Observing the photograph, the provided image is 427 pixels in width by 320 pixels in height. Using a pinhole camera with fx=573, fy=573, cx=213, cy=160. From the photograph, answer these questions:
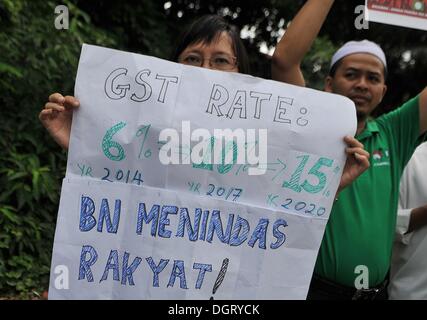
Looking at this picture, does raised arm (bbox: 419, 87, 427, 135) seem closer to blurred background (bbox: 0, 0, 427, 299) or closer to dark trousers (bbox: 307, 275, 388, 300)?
dark trousers (bbox: 307, 275, 388, 300)

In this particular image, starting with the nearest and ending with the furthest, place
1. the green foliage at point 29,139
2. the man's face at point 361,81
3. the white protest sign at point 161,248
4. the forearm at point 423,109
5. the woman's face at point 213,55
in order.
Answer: the white protest sign at point 161,248
the woman's face at point 213,55
the forearm at point 423,109
the man's face at point 361,81
the green foliage at point 29,139

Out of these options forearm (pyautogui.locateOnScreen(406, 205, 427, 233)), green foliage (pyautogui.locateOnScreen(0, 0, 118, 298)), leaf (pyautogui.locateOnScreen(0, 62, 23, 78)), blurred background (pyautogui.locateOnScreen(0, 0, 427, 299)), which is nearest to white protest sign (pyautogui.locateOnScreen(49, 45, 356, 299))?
forearm (pyautogui.locateOnScreen(406, 205, 427, 233))

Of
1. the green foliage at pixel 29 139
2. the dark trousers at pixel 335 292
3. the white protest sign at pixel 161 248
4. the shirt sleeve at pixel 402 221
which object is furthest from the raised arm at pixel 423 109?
the green foliage at pixel 29 139

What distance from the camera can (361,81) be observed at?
243cm

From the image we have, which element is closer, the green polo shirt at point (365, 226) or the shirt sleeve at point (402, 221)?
the green polo shirt at point (365, 226)

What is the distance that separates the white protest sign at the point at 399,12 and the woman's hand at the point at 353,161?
2.29 feet

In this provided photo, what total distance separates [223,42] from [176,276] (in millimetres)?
885

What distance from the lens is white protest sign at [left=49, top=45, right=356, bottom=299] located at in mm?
1908

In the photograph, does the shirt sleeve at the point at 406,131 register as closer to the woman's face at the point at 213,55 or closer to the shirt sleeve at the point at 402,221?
the shirt sleeve at the point at 402,221

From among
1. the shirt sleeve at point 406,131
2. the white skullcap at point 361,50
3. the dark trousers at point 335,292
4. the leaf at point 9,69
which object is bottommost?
the dark trousers at point 335,292

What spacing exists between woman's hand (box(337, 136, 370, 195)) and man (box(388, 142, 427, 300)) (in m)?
0.65

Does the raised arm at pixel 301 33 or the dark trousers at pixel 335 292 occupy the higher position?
the raised arm at pixel 301 33

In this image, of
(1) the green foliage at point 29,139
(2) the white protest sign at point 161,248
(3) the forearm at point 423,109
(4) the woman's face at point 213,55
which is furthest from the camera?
(1) the green foliage at point 29,139

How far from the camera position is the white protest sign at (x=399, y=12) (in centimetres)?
237
